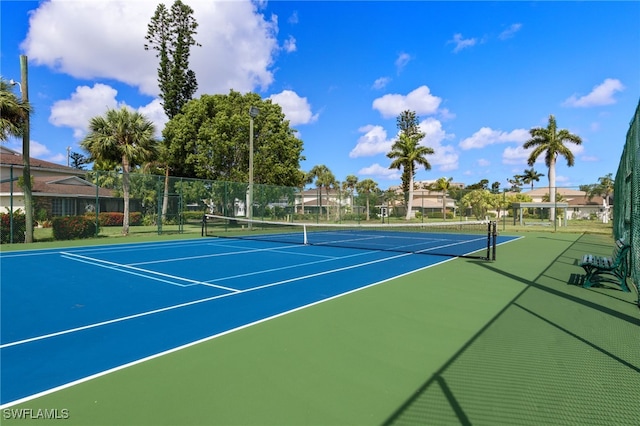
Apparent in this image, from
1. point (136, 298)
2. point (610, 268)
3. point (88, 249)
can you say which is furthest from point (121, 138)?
point (610, 268)

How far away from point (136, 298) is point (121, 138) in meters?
16.4

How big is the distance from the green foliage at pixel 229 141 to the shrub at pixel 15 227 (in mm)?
13096

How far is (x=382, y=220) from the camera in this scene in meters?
30.1

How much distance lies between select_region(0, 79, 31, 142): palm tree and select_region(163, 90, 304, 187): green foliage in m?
13.0

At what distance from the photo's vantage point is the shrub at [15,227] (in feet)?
52.0

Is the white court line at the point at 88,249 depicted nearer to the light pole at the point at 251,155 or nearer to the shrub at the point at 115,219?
the light pole at the point at 251,155

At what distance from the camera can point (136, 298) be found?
663 centimetres

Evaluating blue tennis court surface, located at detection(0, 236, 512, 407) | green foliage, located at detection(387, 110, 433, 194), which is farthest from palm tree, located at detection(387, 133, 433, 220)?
blue tennis court surface, located at detection(0, 236, 512, 407)

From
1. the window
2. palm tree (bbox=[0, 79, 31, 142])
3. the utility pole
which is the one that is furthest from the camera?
the window

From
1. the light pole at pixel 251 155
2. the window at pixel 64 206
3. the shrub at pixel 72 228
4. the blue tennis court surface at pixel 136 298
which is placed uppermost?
the light pole at pixel 251 155

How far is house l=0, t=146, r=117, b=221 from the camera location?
25.5 meters

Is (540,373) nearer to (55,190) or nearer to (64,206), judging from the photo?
(64,206)

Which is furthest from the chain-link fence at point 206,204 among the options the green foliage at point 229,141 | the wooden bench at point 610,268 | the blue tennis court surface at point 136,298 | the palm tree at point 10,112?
the wooden bench at point 610,268

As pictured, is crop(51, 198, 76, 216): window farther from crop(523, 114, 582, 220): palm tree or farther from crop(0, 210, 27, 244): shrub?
crop(523, 114, 582, 220): palm tree
